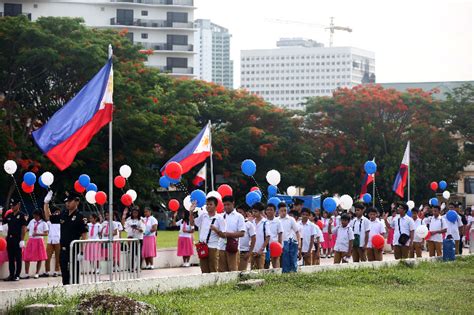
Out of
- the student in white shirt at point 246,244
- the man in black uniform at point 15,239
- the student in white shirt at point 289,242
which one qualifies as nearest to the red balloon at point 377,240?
the student in white shirt at point 289,242

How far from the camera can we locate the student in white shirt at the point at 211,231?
18.3 meters

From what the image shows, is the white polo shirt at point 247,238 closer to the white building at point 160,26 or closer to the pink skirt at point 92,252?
the pink skirt at point 92,252

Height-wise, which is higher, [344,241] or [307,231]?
[307,231]

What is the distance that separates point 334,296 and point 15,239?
913 centimetres

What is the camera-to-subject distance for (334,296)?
16.3 meters

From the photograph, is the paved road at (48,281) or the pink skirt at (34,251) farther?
the pink skirt at (34,251)

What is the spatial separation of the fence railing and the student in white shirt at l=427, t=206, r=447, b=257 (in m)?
9.60

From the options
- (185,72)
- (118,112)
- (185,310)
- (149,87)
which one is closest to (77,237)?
(185,310)

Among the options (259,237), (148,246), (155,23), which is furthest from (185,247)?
(155,23)

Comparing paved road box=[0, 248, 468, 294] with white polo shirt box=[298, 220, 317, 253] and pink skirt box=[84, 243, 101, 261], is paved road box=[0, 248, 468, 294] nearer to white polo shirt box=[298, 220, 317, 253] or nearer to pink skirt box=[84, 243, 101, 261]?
pink skirt box=[84, 243, 101, 261]

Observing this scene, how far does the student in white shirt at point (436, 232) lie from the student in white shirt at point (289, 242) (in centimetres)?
636

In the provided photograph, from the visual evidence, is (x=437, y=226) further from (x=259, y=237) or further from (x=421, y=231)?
(x=259, y=237)

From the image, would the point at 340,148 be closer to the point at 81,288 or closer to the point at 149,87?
the point at 149,87

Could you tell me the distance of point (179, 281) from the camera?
16.9 m
